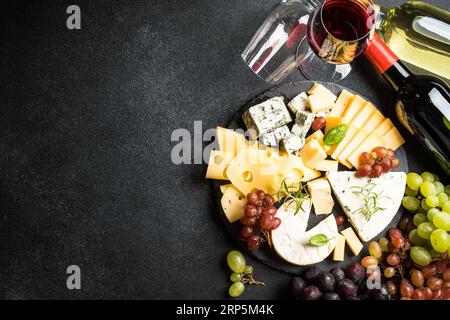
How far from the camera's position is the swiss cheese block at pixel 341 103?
5.55 ft

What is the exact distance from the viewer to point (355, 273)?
5.21 ft

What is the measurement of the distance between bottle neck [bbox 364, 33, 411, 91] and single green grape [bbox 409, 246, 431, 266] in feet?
1.50

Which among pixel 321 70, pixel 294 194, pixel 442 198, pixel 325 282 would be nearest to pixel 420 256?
pixel 442 198

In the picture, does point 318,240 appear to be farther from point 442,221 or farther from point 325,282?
point 442,221

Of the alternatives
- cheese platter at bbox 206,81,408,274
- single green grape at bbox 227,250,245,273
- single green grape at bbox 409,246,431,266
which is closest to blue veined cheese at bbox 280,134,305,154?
cheese platter at bbox 206,81,408,274

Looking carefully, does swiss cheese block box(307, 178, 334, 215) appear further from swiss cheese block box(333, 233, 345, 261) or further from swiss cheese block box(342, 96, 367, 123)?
swiss cheese block box(342, 96, 367, 123)

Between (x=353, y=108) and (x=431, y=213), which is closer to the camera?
(x=431, y=213)

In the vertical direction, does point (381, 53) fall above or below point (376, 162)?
above

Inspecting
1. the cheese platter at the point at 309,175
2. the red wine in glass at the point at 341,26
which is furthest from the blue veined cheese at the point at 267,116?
the red wine in glass at the point at 341,26

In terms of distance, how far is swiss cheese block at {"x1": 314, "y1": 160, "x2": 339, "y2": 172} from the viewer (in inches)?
64.8

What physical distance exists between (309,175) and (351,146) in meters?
0.15

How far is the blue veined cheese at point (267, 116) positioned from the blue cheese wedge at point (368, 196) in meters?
0.21

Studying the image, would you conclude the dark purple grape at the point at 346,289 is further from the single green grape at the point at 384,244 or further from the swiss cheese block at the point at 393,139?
the swiss cheese block at the point at 393,139

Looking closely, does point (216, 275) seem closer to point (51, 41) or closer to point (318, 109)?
point (318, 109)
